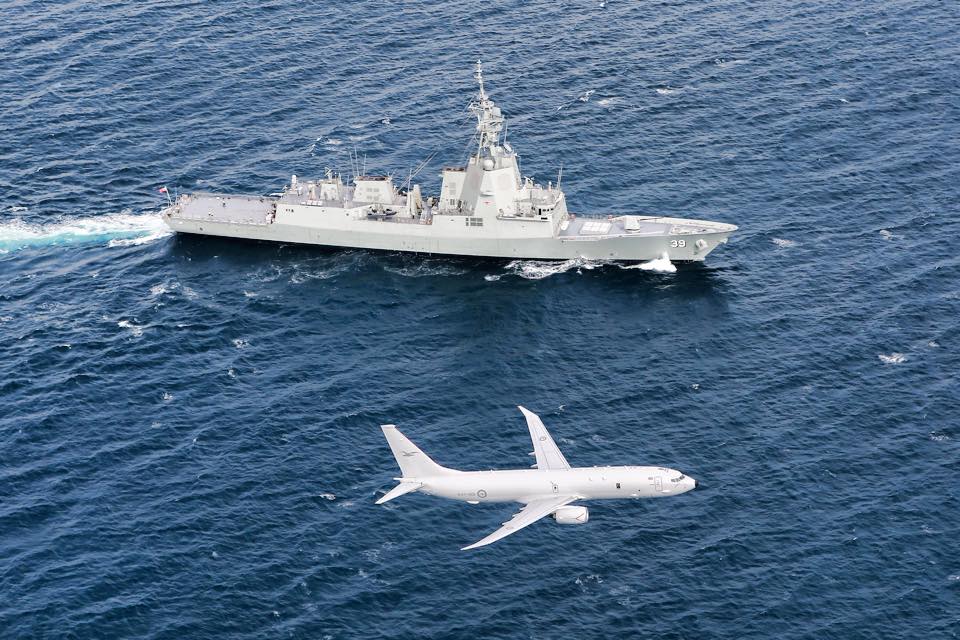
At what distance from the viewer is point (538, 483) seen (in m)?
140

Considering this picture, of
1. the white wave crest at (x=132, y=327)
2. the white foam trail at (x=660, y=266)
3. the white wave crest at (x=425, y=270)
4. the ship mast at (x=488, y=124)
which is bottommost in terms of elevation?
the white foam trail at (x=660, y=266)

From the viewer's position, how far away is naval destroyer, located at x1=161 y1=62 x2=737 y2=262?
188250 mm

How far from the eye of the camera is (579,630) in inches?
5172

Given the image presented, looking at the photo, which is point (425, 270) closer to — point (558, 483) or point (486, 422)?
point (486, 422)

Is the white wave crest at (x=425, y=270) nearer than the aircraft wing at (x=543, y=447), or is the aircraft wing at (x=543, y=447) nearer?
the aircraft wing at (x=543, y=447)

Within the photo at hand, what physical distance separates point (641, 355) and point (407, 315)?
3048 cm

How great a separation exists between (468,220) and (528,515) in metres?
63.2

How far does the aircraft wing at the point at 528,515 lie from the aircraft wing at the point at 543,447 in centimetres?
385

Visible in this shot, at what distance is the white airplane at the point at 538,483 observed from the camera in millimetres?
139500

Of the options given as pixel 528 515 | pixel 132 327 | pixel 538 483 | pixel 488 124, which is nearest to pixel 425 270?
pixel 488 124

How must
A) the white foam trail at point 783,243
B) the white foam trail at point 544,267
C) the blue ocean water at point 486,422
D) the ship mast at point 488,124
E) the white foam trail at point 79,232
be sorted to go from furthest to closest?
the white foam trail at point 79,232, the ship mast at point 488,124, the white foam trail at point 544,267, the white foam trail at point 783,243, the blue ocean water at point 486,422

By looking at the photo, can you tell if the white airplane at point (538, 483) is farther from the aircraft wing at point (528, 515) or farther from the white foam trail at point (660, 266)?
the white foam trail at point (660, 266)

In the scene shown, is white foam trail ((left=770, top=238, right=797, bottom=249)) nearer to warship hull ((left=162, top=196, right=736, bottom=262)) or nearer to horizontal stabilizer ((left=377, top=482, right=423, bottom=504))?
warship hull ((left=162, top=196, right=736, bottom=262))

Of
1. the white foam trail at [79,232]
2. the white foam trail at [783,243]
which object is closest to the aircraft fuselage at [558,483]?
the white foam trail at [783,243]
